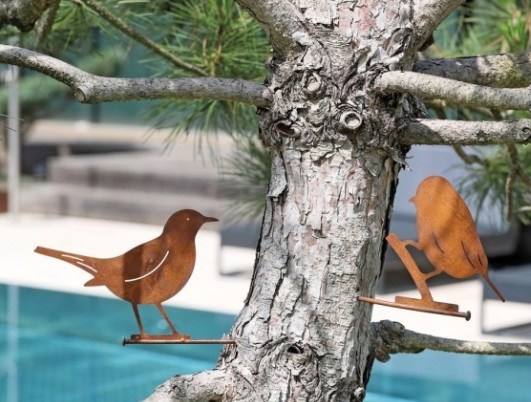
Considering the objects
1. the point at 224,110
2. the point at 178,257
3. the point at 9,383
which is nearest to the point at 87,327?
the point at 9,383

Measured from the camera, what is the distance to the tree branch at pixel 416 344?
38.7 inches

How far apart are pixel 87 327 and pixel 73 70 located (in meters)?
2.66

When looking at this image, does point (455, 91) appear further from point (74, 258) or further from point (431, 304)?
point (74, 258)

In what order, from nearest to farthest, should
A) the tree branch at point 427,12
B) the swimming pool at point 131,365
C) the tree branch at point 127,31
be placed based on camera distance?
the tree branch at point 427,12, the tree branch at point 127,31, the swimming pool at point 131,365

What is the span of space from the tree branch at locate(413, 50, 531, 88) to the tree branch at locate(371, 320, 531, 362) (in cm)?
26

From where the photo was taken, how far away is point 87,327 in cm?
338

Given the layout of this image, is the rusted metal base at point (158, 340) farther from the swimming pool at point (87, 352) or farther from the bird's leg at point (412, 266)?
the swimming pool at point (87, 352)

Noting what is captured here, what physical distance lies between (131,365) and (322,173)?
221cm

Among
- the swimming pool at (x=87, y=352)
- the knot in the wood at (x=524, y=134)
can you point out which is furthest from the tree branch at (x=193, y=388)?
the swimming pool at (x=87, y=352)

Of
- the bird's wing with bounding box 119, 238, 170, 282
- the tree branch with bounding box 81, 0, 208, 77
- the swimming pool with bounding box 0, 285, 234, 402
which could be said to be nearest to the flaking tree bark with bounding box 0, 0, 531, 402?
the bird's wing with bounding box 119, 238, 170, 282

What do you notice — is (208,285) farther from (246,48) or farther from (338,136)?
(338,136)

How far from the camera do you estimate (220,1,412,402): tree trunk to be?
0.87 m

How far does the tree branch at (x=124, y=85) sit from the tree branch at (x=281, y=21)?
5cm

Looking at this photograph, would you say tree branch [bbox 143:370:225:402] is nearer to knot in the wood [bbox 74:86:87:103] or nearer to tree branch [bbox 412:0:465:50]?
knot in the wood [bbox 74:86:87:103]
